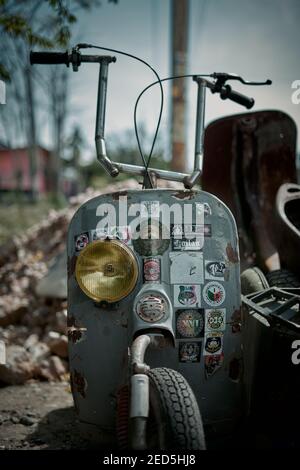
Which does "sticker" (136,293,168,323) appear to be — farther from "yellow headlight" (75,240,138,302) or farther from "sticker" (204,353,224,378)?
"sticker" (204,353,224,378)

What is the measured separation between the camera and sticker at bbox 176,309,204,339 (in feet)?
7.14

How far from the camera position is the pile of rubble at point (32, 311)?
13.1 feet

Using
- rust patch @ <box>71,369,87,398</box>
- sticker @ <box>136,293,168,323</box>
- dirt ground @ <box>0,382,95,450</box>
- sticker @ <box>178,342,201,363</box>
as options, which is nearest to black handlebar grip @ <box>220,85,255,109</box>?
sticker @ <box>136,293,168,323</box>

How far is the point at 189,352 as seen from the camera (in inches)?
85.8

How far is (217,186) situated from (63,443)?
2.23m

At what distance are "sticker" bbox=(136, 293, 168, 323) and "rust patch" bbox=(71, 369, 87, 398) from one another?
1.33 ft

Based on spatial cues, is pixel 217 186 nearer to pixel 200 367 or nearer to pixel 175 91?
pixel 200 367

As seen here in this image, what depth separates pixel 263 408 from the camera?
2.35 meters

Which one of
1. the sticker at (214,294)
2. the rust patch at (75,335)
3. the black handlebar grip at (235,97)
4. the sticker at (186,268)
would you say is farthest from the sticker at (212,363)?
the black handlebar grip at (235,97)

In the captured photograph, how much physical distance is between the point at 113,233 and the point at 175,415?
855 millimetres

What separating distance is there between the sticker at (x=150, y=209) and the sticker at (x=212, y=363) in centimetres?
64

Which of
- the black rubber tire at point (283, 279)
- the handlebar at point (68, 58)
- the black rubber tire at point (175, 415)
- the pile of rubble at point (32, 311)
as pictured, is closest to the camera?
the black rubber tire at point (175, 415)

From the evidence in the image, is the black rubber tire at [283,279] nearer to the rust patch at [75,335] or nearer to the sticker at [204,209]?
the sticker at [204,209]

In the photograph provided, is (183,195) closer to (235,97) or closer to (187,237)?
(187,237)
